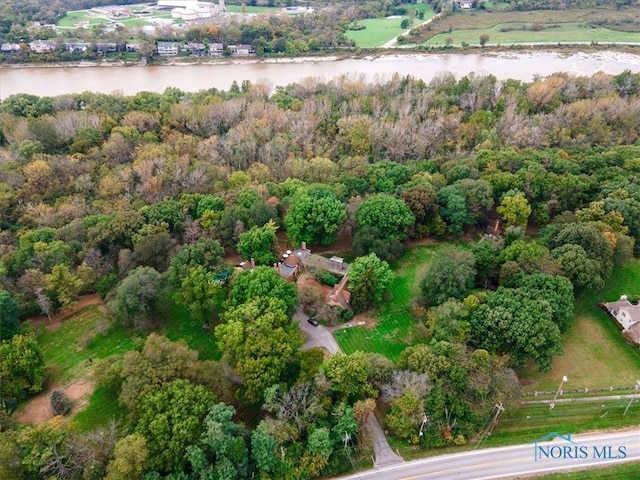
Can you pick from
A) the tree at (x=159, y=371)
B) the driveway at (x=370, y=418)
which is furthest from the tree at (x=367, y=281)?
the tree at (x=159, y=371)

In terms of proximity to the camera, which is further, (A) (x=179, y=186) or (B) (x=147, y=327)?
(A) (x=179, y=186)

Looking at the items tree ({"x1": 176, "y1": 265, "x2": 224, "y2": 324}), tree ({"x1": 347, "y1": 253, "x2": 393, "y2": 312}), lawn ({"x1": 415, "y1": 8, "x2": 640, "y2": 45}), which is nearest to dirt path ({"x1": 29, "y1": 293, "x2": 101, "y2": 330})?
tree ({"x1": 176, "y1": 265, "x2": 224, "y2": 324})

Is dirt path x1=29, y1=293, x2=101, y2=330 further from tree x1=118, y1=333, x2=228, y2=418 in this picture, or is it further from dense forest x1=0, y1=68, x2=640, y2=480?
tree x1=118, y1=333, x2=228, y2=418

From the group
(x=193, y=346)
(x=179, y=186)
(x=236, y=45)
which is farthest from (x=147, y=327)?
(x=236, y=45)

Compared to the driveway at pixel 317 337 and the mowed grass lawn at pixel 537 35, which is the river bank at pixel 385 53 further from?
the driveway at pixel 317 337

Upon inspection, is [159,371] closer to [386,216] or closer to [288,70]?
[386,216]

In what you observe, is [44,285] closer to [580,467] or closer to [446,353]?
[446,353]
